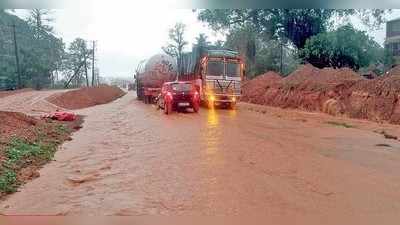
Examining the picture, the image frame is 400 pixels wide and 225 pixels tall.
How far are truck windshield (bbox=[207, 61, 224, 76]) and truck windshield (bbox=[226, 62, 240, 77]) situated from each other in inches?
13.0

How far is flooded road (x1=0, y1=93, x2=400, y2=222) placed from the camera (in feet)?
19.7

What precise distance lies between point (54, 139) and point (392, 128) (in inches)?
465

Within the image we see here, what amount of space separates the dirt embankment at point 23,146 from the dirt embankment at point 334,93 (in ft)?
42.6

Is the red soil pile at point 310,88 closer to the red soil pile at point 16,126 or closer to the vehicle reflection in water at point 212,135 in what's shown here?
the vehicle reflection in water at point 212,135

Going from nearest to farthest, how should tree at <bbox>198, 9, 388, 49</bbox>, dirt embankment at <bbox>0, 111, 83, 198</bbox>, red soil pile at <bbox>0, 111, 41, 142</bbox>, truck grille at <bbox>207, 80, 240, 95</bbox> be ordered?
tree at <bbox>198, 9, 388, 49</bbox>
dirt embankment at <bbox>0, 111, 83, 198</bbox>
red soil pile at <bbox>0, 111, 41, 142</bbox>
truck grille at <bbox>207, 80, 240, 95</bbox>

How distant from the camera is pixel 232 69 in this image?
23000 millimetres

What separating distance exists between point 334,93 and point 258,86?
1086 centimetres

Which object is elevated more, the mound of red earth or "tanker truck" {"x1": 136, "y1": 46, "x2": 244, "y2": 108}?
"tanker truck" {"x1": 136, "y1": 46, "x2": 244, "y2": 108}

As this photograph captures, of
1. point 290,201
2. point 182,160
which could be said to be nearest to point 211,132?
point 182,160

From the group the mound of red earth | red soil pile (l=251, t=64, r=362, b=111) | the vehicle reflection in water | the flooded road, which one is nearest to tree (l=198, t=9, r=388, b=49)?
the flooded road

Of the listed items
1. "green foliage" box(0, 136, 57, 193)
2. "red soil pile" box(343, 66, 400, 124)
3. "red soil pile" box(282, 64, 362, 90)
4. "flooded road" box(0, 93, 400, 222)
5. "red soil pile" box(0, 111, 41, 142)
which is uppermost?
"red soil pile" box(282, 64, 362, 90)

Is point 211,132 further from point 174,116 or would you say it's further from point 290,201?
point 290,201

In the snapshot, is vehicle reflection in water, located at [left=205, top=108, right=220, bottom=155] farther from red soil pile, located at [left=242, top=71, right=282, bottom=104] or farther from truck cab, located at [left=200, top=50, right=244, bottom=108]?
red soil pile, located at [left=242, top=71, right=282, bottom=104]

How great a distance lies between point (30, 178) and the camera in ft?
26.2
